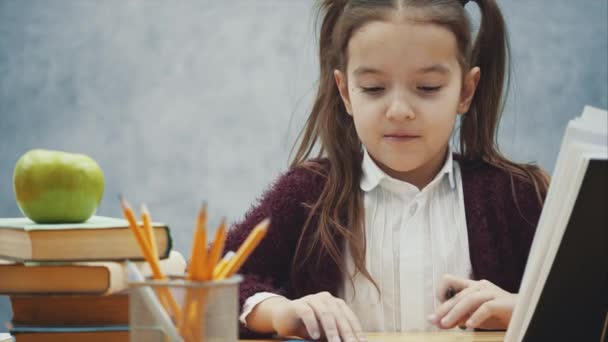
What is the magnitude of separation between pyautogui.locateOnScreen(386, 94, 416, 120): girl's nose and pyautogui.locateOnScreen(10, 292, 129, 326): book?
0.54 meters

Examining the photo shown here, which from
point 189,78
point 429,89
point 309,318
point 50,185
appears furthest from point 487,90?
point 189,78

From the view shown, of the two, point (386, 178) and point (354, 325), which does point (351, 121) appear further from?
point (354, 325)

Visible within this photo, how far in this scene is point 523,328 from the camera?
2.57 feet

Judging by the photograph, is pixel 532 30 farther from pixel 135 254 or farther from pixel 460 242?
→ pixel 135 254

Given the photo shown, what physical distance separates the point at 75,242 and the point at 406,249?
0.70 meters

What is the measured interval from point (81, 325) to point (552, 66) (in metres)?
1.73

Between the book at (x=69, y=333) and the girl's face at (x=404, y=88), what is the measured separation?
555mm

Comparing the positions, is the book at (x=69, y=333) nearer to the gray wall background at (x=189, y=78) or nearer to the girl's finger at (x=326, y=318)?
the girl's finger at (x=326, y=318)

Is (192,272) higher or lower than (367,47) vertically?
lower

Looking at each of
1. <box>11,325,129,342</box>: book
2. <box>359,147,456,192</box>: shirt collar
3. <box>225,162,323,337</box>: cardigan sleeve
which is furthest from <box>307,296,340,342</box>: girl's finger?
<box>359,147,456,192</box>: shirt collar

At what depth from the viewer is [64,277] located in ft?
2.69

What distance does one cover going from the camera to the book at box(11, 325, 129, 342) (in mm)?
845

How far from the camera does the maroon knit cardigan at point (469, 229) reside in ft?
4.43

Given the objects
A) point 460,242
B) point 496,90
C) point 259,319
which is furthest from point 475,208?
point 259,319
